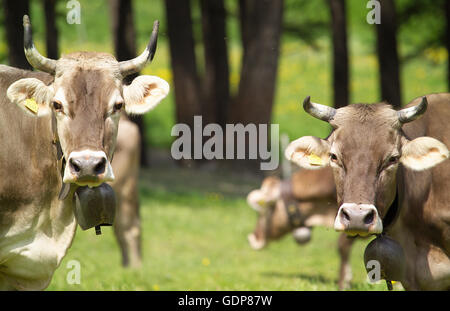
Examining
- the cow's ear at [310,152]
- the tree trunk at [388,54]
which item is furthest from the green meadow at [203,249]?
the tree trunk at [388,54]

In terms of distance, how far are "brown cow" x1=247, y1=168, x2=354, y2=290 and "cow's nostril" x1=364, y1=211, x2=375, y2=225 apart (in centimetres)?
429

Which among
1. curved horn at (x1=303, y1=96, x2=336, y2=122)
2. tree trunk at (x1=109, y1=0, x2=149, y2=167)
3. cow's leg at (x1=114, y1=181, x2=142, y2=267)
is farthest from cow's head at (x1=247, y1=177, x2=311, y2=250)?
tree trunk at (x1=109, y1=0, x2=149, y2=167)

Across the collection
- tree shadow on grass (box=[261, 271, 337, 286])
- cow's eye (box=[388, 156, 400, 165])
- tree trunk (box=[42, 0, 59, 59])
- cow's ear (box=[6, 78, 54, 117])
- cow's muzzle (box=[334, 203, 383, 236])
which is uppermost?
tree trunk (box=[42, 0, 59, 59])

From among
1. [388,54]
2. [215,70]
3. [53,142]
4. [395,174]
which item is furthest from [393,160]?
[215,70]

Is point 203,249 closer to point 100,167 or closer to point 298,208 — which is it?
point 298,208

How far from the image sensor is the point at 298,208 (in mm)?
10922

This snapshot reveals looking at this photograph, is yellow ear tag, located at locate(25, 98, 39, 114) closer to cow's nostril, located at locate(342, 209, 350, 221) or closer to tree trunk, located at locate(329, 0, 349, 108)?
cow's nostril, located at locate(342, 209, 350, 221)

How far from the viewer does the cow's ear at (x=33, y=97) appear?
5.96 meters

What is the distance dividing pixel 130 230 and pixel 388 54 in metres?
7.12

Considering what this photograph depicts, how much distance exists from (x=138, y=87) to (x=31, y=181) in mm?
1155

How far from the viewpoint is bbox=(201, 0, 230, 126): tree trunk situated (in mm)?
20969

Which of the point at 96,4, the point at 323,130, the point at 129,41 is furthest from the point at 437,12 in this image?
the point at 96,4

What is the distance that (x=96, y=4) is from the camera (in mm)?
38625

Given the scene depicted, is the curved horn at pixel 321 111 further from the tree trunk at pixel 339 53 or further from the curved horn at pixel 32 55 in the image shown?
the tree trunk at pixel 339 53
